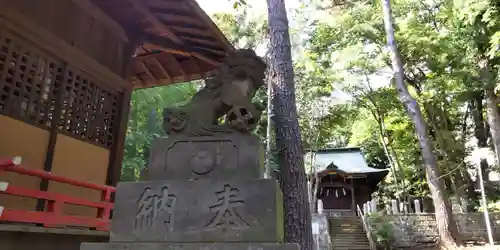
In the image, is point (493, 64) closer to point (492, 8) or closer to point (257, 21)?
point (492, 8)

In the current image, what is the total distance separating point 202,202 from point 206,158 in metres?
0.40

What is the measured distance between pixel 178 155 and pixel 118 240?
0.87m

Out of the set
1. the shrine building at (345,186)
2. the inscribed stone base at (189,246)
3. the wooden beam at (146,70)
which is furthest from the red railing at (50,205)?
the shrine building at (345,186)

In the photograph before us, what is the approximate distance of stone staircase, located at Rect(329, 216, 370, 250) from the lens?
1877 cm

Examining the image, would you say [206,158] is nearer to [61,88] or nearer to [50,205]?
[50,205]

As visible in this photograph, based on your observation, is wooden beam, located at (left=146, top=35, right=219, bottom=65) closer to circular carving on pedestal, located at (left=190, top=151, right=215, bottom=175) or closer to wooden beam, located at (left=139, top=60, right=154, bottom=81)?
wooden beam, located at (left=139, top=60, right=154, bottom=81)

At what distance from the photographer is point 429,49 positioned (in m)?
19.0

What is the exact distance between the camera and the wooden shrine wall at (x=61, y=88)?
4582 mm

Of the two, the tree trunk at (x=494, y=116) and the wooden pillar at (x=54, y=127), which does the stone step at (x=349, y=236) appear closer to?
the tree trunk at (x=494, y=116)

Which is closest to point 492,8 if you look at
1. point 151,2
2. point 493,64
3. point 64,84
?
point 493,64

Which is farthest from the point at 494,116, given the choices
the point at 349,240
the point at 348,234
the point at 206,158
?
A: the point at 206,158

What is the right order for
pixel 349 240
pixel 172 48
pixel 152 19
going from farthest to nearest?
pixel 349 240, pixel 172 48, pixel 152 19

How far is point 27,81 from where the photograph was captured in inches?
191

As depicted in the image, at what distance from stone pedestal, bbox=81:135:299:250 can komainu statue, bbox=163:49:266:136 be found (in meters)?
0.12
